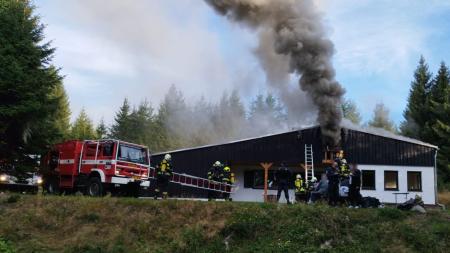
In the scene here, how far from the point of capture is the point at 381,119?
7225 centimetres

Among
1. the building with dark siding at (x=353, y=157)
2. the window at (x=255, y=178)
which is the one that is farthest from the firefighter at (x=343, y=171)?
the window at (x=255, y=178)

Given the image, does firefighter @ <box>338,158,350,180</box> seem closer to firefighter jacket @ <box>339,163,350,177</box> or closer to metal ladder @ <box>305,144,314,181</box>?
firefighter jacket @ <box>339,163,350,177</box>

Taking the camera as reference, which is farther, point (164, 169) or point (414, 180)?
point (414, 180)

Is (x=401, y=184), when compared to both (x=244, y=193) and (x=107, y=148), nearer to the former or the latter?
(x=244, y=193)

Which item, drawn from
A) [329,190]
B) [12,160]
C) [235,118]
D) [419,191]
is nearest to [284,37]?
[419,191]

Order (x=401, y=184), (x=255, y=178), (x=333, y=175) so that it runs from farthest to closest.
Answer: (x=255, y=178)
(x=401, y=184)
(x=333, y=175)

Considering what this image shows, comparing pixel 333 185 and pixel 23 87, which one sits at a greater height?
pixel 23 87

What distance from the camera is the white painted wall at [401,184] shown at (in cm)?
2698

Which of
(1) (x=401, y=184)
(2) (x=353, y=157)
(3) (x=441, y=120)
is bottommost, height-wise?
(1) (x=401, y=184)

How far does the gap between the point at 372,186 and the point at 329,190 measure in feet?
46.0

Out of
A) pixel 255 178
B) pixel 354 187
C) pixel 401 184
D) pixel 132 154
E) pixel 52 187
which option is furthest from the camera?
pixel 255 178

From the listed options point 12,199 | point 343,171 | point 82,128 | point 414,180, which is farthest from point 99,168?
point 82,128

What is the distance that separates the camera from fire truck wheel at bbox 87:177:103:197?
18.2m

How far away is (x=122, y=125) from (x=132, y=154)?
156ft
